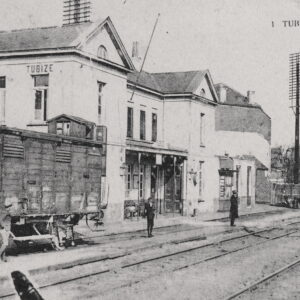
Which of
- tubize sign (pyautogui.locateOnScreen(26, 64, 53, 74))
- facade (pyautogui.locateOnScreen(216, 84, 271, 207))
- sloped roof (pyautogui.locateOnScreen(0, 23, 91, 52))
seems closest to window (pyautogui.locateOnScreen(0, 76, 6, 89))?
sloped roof (pyautogui.locateOnScreen(0, 23, 91, 52))

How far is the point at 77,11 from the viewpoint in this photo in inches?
1013

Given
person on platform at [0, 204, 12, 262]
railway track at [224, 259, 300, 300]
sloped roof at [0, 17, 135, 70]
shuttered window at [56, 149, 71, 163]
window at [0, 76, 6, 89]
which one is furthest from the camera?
window at [0, 76, 6, 89]

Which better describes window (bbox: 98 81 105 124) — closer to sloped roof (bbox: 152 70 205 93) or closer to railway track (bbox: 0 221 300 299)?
railway track (bbox: 0 221 300 299)

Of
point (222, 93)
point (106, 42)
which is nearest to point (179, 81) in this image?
point (106, 42)

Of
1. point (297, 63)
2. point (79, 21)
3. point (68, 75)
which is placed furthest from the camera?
point (297, 63)

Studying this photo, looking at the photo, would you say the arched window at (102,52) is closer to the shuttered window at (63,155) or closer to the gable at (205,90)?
the shuttered window at (63,155)

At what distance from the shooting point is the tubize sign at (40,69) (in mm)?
23000

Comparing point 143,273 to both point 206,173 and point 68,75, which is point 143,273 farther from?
point 206,173

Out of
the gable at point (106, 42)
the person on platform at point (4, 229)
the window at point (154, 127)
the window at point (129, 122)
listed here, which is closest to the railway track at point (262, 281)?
the person on platform at point (4, 229)

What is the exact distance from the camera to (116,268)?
12492mm

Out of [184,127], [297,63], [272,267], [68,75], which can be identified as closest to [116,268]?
[272,267]

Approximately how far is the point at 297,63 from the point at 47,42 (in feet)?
91.2

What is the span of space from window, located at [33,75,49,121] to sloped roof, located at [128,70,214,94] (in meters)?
9.25

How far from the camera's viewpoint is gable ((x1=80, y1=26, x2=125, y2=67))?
77.0ft
